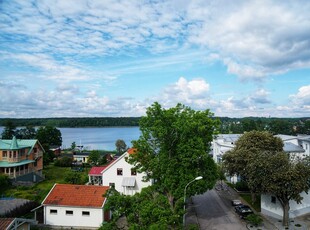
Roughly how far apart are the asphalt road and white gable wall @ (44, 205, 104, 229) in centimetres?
925

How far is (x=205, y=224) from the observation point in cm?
3080

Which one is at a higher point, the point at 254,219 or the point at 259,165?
the point at 259,165

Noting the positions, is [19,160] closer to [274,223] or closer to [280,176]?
[274,223]

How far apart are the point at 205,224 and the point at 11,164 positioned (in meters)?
33.0

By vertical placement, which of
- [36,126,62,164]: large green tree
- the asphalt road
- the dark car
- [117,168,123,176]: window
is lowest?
the asphalt road

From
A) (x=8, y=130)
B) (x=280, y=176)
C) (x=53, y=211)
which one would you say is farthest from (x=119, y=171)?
(x=8, y=130)

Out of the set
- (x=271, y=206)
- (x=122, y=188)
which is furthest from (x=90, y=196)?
(x=271, y=206)

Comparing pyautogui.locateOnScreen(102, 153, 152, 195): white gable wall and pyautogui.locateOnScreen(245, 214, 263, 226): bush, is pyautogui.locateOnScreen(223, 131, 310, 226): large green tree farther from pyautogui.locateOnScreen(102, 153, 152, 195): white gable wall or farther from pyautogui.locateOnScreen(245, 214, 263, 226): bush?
pyautogui.locateOnScreen(102, 153, 152, 195): white gable wall

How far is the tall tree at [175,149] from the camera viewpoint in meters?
29.5

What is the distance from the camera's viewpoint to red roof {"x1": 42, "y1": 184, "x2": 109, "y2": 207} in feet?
96.4

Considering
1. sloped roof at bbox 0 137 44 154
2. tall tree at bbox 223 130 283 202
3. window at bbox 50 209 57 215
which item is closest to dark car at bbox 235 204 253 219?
tall tree at bbox 223 130 283 202

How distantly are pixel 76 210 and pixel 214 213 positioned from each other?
51.9 feet

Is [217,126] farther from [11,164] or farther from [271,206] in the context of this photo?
[11,164]

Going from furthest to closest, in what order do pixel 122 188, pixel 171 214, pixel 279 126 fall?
pixel 279 126 → pixel 122 188 → pixel 171 214
